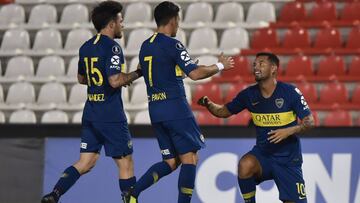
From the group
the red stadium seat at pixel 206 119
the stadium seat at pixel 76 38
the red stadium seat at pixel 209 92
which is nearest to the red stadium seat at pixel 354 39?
the red stadium seat at pixel 209 92

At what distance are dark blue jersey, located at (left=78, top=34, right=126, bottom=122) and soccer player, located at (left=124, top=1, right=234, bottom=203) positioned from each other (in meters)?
0.34

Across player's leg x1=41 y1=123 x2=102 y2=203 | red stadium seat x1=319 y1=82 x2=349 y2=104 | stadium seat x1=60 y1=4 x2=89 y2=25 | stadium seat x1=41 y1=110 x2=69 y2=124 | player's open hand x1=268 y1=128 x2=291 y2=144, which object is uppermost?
stadium seat x1=60 y1=4 x2=89 y2=25

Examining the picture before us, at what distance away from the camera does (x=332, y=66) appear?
36.5 ft

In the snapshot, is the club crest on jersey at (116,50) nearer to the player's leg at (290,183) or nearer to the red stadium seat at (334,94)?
the player's leg at (290,183)

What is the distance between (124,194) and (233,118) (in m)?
3.33

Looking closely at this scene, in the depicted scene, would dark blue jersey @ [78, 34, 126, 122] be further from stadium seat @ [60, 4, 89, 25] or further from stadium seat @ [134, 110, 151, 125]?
stadium seat @ [60, 4, 89, 25]

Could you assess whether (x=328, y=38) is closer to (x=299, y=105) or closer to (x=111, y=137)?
(x=299, y=105)

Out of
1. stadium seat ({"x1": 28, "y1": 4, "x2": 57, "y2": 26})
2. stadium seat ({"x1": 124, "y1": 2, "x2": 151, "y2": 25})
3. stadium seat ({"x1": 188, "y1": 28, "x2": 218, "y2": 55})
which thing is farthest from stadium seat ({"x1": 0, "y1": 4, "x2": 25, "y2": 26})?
stadium seat ({"x1": 188, "y1": 28, "x2": 218, "y2": 55})

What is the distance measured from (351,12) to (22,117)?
14.9ft

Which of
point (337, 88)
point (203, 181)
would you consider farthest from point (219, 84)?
point (203, 181)

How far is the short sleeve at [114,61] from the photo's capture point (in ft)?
24.3

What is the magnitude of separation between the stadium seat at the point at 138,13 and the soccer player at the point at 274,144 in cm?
486

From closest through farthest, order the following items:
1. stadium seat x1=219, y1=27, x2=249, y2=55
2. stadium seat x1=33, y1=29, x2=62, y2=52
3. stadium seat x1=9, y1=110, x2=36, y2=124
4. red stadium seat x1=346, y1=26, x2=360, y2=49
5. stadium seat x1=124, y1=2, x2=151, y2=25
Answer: stadium seat x1=9, y1=110, x2=36, y2=124 < red stadium seat x1=346, y1=26, x2=360, y2=49 < stadium seat x1=219, y1=27, x2=249, y2=55 < stadium seat x1=33, y1=29, x2=62, y2=52 < stadium seat x1=124, y1=2, x2=151, y2=25

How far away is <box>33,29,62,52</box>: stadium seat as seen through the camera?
12.2 meters
